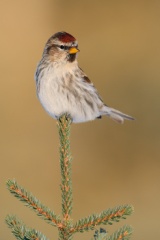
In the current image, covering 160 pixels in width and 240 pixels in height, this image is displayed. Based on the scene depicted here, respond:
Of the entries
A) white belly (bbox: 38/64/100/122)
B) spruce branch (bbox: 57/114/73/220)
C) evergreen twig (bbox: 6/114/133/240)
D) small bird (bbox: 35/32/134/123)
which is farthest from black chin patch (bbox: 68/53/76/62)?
evergreen twig (bbox: 6/114/133/240)

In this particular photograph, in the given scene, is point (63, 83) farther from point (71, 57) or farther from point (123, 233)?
point (123, 233)

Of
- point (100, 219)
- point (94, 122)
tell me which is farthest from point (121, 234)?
point (94, 122)

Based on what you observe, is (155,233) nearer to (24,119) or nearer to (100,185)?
(100,185)

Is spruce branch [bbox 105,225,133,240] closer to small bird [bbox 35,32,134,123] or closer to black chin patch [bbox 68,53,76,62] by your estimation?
small bird [bbox 35,32,134,123]

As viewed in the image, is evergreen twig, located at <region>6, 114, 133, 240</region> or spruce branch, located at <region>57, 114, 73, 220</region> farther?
spruce branch, located at <region>57, 114, 73, 220</region>

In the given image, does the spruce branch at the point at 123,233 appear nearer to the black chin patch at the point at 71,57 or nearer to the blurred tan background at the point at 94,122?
the black chin patch at the point at 71,57
